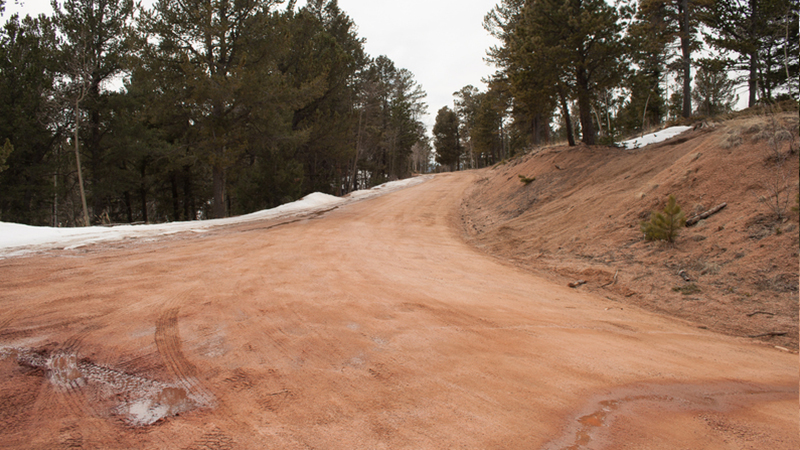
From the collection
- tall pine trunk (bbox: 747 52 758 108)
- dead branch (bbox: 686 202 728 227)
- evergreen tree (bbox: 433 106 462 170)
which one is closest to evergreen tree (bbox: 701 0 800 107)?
tall pine trunk (bbox: 747 52 758 108)

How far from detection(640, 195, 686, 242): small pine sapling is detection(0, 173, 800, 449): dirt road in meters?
2.06

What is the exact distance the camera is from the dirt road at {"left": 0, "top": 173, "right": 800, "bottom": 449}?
1.87 metres

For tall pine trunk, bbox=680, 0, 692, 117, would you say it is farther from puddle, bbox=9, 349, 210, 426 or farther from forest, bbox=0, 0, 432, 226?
puddle, bbox=9, 349, 210, 426

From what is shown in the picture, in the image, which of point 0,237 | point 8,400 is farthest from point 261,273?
point 0,237

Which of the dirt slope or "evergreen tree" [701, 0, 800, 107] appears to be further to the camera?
"evergreen tree" [701, 0, 800, 107]

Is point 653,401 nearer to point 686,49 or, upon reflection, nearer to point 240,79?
point 240,79

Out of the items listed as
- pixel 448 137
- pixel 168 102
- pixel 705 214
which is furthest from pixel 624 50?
pixel 448 137

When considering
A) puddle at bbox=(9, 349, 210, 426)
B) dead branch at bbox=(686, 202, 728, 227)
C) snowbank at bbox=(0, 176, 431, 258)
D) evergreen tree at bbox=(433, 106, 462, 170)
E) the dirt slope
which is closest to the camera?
puddle at bbox=(9, 349, 210, 426)

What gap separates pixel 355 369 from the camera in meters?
2.50

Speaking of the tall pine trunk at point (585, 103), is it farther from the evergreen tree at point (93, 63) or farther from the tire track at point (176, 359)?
Answer: the evergreen tree at point (93, 63)

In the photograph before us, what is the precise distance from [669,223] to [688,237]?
→ 0.36 m

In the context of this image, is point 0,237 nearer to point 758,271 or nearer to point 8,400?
point 8,400

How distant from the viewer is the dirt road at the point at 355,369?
6.12ft

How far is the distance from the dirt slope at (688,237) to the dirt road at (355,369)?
0.79 m
